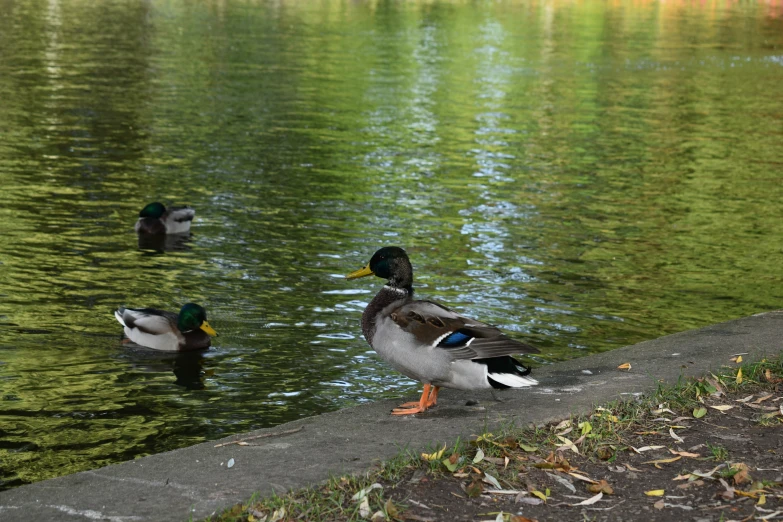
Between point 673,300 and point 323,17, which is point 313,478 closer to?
point 673,300

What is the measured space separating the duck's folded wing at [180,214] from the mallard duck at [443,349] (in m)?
8.05

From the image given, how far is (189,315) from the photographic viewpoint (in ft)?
34.3

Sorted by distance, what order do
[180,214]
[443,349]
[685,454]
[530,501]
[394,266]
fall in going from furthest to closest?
[180,214] < [394,266] < [443,349] < [685,454] < [530,501]

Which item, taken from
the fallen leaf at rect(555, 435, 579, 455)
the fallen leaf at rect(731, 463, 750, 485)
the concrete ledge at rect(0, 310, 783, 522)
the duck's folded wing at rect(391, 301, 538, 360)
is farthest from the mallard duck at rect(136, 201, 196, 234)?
the fallen leaf at rect(731, 463, 750, 485)

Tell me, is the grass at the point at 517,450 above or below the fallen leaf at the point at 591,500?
above

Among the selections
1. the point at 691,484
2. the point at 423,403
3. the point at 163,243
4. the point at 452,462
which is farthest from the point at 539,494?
the point at 163,243

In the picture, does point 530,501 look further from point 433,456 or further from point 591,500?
point 433,456

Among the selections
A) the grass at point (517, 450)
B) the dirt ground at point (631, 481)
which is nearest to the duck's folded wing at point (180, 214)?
the grass at point (517, 450)

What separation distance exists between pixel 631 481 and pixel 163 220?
9.67 meters

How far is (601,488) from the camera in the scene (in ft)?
19.1

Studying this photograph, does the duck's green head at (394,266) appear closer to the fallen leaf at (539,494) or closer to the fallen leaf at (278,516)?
the fallen leaf at (539,494)

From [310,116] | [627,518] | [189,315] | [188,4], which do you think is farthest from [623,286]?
[188,4]

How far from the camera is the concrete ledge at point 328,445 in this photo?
18.1 ft

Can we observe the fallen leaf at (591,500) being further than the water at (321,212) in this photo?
No
